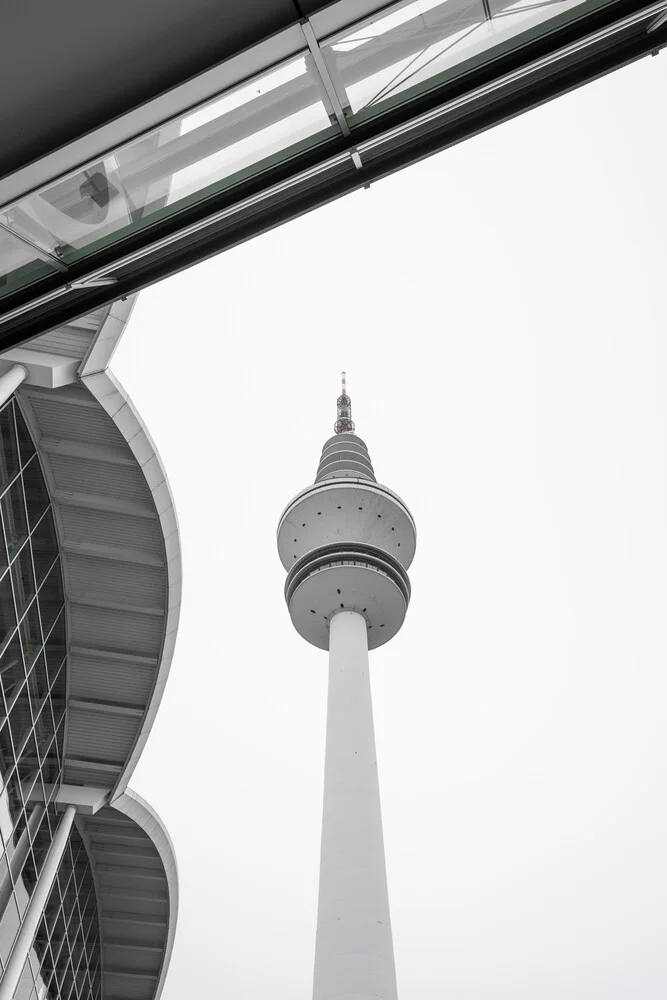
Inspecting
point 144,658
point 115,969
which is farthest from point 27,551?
point 115,969

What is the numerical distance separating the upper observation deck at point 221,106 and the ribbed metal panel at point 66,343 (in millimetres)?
11400

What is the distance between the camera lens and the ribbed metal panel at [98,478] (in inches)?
728

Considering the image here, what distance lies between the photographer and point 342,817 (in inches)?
865

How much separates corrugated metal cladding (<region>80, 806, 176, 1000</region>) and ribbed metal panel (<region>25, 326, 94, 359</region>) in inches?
574

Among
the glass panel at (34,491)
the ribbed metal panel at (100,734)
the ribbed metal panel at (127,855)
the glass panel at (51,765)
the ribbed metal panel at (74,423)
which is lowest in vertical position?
the ribbed metal panel at (127,855)

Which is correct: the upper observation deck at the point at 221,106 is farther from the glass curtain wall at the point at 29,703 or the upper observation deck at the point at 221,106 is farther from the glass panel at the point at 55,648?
the glass panel at the point at 55,648

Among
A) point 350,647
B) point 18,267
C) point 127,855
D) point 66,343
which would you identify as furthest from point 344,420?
point 18,267

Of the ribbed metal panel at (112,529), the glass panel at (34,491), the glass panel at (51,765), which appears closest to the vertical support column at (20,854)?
the glass panel at (51,765)

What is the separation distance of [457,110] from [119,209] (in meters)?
1.99

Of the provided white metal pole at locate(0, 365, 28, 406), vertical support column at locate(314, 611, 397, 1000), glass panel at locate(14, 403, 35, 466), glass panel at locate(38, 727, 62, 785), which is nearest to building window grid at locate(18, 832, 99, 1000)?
glass panel at locate(38, 727, 62, 785)

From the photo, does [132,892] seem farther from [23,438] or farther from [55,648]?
[23,438]

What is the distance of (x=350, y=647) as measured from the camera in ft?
95.0

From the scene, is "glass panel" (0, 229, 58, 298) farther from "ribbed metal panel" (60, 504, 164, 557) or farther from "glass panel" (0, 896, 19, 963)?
"glass panel" (0, 896, 19, 963)

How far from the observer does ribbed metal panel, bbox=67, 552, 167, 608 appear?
20031mm
